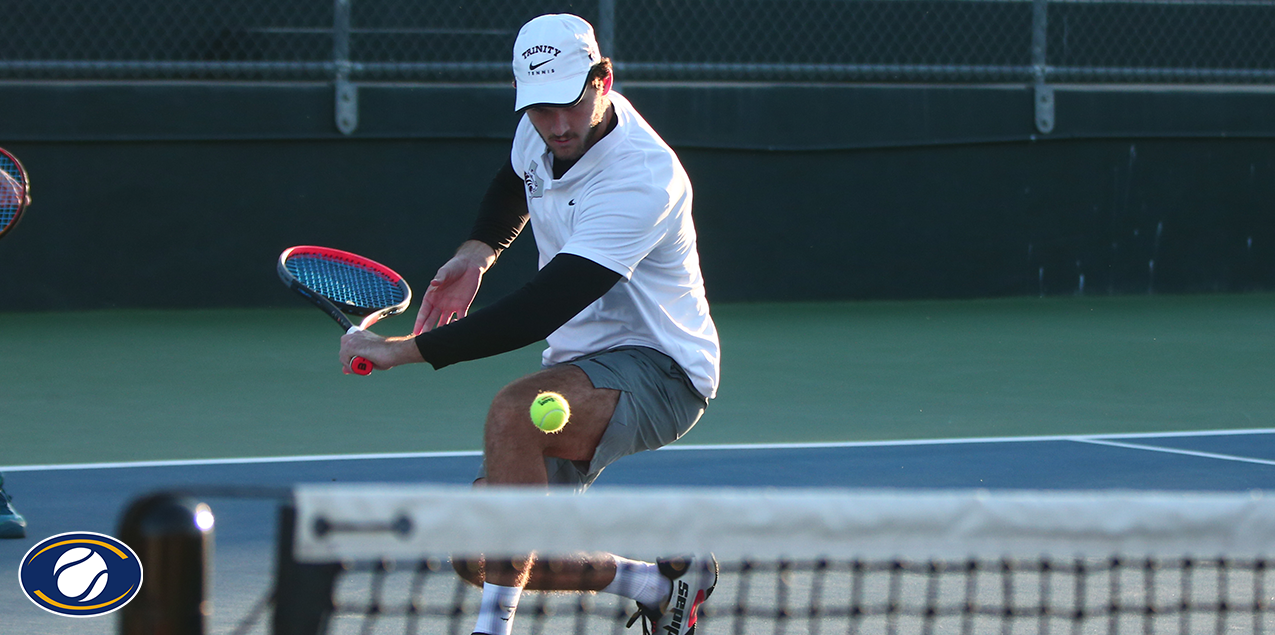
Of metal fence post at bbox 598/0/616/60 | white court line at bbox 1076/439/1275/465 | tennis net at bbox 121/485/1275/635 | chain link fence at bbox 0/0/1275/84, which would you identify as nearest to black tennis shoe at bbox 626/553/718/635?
tennis net at bbox 121/485/1275/635

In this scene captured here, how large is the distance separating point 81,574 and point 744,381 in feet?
14.4

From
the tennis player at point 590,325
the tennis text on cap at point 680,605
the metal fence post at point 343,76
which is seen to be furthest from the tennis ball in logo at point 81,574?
the metal fence post at point 343,76

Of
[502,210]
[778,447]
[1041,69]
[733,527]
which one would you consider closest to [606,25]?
[1041,69]

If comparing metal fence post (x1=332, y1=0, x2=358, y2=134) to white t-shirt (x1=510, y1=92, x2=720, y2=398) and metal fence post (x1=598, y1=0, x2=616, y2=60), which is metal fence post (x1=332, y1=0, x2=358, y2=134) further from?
white t-shirt (x1=510, y1=92, x2=720, y2=398)

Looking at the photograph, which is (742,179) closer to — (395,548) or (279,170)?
(279,170)

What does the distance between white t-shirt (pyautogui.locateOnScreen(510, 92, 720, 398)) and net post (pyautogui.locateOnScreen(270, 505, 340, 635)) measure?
1.53 meters

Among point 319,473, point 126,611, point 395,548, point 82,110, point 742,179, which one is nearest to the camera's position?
point 126,611

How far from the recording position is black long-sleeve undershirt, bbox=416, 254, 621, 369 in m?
3.21

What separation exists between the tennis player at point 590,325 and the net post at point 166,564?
61.7 inches

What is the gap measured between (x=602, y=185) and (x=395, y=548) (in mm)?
1762

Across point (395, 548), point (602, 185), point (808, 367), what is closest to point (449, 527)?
point (395, 548)

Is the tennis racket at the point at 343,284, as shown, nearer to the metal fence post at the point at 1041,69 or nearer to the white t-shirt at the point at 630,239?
the white t-shirt at the point at 630,239

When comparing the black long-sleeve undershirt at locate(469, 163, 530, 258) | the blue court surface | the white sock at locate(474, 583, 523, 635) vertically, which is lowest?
the blue court surface

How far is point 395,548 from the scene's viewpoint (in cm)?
170
